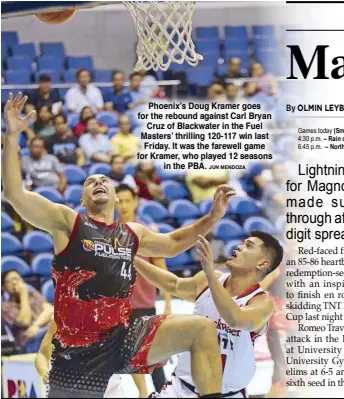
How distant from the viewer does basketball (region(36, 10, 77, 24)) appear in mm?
4484

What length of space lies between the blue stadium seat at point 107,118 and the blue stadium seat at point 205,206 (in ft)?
2.14

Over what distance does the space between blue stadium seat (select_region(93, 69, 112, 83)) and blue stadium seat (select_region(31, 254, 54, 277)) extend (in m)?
1.02

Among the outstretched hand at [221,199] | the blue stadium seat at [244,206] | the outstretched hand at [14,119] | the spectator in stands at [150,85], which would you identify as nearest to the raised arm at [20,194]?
the outstretched hand at [14,119]

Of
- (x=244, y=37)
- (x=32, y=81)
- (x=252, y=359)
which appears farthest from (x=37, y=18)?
(x=252, y=359)

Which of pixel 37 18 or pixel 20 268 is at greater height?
pixel 37 18

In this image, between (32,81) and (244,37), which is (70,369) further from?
(244,37)

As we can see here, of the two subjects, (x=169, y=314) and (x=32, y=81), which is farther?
(x=32, y=81)

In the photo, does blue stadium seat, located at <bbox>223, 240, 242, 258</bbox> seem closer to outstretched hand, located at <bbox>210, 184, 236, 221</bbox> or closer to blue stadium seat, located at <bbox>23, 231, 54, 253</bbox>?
outstretched hand, located at <bbox>210, 184, 236, 221</bbox>

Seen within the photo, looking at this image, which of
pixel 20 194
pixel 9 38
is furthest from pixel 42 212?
pixel 9 38

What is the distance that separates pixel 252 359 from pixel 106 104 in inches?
63.9

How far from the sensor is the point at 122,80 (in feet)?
15.8

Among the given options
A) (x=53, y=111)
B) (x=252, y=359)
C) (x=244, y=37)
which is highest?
(x=244, y=37)

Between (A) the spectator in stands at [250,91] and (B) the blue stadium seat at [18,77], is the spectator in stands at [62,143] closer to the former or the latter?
(B) the blue stadium seat at [18,77]

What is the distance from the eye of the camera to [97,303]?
4.46 m
